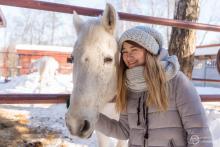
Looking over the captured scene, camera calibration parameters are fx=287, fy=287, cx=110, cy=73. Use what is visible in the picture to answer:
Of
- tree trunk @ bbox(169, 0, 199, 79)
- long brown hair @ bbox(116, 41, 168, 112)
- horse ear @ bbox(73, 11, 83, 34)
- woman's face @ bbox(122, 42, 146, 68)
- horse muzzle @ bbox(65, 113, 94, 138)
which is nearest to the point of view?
horse muzzle @ bbox(65, 113, 94, 138)

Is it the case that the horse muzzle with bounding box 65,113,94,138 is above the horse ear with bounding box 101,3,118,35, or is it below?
below

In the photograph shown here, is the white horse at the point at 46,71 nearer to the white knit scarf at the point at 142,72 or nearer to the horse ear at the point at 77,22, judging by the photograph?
the horse ear at the point at 77,22

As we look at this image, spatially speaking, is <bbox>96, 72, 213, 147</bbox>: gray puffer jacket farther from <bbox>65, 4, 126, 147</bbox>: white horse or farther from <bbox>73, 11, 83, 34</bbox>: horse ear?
<bbox>73, 11, 83, 34</bbox>: horse ear

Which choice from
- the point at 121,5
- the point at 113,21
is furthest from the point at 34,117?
the point at 121,5

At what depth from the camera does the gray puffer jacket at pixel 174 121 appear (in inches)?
58.0

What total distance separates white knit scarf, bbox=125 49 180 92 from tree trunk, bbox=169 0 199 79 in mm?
2510

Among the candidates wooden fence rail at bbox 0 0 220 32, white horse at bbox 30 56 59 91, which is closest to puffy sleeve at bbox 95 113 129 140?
wooden fence rail at bbox 0 0 220 32

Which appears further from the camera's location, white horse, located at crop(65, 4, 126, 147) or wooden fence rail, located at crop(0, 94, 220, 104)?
wooden fence rail, located at crop(0, 94, 220, 104)

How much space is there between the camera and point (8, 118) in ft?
15.2

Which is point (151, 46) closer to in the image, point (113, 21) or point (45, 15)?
point (113, 21)

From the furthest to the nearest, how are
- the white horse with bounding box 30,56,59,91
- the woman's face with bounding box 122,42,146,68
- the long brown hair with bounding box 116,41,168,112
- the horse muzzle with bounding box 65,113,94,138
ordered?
the white horse with bounding box 30,56,59,91, the woman's face with bounding box 122,42,146,68, the long brown hair with bounding box 116,41,168,112, the horse muzzle with bounding box 65,113,94,138

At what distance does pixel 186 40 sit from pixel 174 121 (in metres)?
2.69

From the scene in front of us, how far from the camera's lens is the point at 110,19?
1692mm

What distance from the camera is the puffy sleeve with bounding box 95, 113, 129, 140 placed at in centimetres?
183
